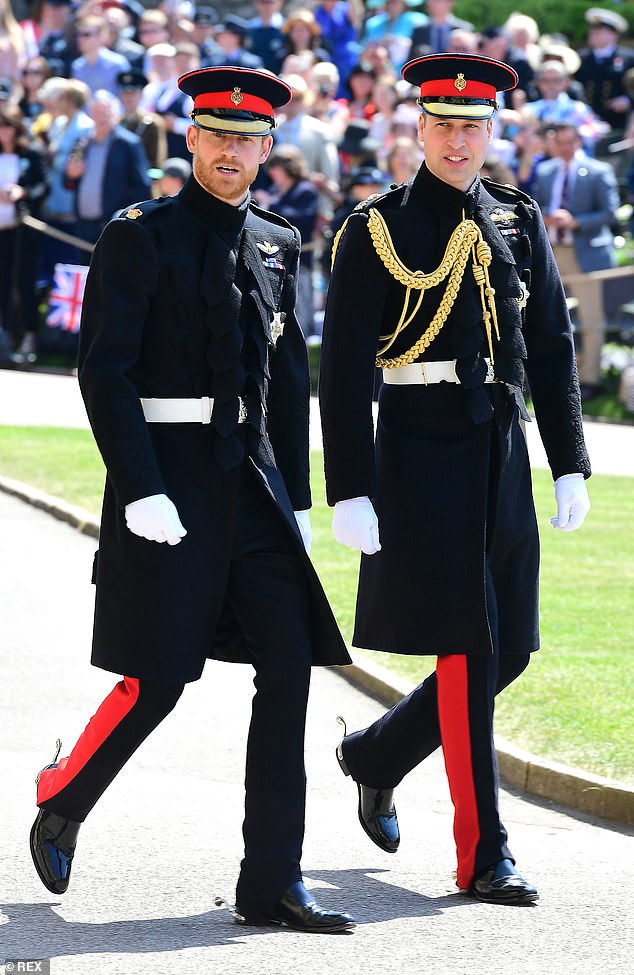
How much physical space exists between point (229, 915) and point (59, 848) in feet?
1.55

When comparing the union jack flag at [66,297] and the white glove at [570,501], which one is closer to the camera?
the white glove at [570,501]

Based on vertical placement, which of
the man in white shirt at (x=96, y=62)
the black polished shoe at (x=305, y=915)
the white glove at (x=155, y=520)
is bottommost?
the black polished shoe at (x=305, y=915)

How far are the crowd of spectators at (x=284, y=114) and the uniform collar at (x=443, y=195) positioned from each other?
842 centimetres

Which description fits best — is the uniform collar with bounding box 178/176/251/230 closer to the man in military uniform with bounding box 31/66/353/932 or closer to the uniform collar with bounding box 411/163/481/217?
the man in military uniform with bounding box 31/66/353/932

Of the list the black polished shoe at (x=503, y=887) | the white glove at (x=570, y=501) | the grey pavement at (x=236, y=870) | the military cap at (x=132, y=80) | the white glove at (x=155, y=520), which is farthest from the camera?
the military cap at (x=132, y=80)

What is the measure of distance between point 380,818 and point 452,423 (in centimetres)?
116

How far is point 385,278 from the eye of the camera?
507 centimetres

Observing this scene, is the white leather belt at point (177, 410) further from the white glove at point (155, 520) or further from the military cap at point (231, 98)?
the military cap at point (231, 98)

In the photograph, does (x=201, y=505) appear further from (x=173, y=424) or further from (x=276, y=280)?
(x=276, y=280)

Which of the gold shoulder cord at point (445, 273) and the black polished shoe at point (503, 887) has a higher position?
the gold shoulder cord at point (445, 273)

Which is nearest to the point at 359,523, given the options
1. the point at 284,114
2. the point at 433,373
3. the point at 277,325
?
the point at 433,373

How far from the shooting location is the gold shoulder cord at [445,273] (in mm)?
5051

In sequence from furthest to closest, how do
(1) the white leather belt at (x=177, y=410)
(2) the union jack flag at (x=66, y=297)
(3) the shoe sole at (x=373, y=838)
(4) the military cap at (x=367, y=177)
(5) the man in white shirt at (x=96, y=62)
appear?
(5) the man in white shirt at (x=96, y=62), (2) the union jack flag at (x=66, y=297), (4) the military cap at (x=367, y=177), (3) the shoe sole at (x=373, y=838), (1) the white leather belt at (x=177, y=410)

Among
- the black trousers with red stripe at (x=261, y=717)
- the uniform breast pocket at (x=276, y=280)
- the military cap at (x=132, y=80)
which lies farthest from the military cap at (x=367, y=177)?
the black trousers with red stripe at (x=261, y=717)
